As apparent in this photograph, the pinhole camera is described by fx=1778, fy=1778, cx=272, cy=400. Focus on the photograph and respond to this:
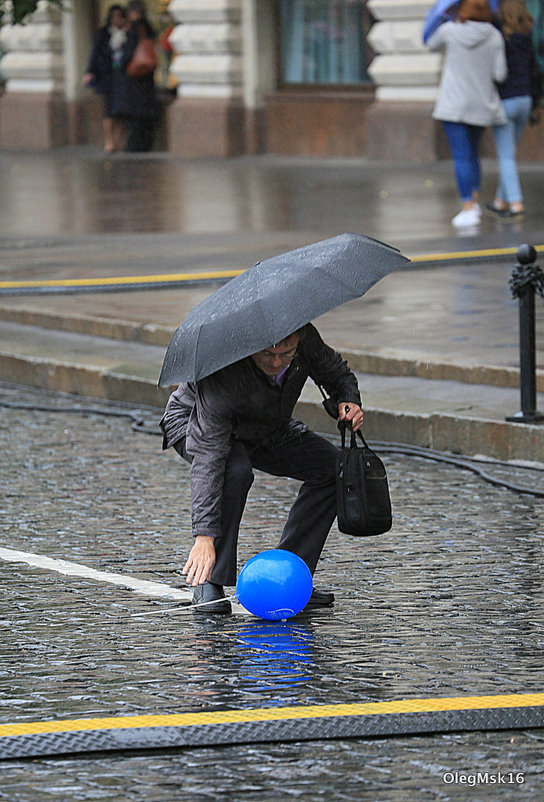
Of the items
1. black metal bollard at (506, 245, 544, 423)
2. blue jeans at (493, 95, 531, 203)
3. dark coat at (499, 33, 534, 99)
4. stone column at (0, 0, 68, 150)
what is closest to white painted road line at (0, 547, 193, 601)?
black metal bollard at (506, 245, 544, 423)

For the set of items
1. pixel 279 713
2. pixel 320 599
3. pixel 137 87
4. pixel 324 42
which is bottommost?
pixel 320 599

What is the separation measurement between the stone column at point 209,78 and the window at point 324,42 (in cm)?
69

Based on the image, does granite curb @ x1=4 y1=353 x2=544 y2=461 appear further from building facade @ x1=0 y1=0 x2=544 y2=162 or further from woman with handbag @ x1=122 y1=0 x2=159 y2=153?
woman with handbag @ x1=122 y1=0 x2=159 y2=153

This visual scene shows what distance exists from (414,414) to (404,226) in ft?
22.7

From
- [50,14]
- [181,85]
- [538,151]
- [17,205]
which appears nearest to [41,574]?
[17,205]

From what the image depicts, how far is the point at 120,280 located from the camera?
12.5 m

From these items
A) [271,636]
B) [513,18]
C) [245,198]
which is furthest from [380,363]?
[245,198]

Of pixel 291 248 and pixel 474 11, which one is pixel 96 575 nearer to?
pixel 291 248

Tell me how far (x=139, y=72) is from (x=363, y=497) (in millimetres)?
20862

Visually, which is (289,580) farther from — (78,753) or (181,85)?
(181,85)

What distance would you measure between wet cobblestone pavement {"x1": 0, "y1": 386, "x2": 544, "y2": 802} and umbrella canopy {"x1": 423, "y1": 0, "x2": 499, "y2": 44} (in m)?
7.87

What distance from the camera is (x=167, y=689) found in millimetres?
4676

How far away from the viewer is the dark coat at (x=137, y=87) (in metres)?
25.5

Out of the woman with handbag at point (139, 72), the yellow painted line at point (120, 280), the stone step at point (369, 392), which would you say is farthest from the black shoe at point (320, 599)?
the woman with handbag at point (139, 72)
